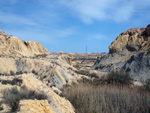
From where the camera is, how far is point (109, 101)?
27.0 ft

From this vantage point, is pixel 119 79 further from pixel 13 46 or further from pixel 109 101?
pixel 13 46

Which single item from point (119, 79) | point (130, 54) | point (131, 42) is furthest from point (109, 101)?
point (131, 42)

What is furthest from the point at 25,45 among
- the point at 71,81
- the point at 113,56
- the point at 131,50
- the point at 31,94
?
the point at 31,94

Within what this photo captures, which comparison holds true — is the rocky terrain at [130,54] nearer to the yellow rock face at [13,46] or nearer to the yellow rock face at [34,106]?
the yellow rock face at [13,46]

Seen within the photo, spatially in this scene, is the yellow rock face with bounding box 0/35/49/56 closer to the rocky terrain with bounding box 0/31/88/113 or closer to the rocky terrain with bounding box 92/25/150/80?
the rocky terrain with bounding box 0/31/88/113

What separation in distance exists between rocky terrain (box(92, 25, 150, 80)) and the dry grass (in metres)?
16.8

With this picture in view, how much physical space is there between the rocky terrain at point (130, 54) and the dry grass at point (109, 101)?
1679 cm

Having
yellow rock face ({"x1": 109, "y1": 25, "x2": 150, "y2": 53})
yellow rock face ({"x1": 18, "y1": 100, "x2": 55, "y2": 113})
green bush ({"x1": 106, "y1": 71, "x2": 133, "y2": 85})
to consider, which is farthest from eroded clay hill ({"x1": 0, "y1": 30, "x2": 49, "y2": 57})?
yellow rock face ({"x1": 18, "y1": 100, "x2": 55, "y2": 113})

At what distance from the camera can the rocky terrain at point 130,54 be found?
2577 centimetres

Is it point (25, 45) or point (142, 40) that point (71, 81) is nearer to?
point (142, 40)

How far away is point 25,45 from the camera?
4772cm

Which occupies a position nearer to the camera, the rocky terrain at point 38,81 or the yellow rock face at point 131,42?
the rocky terrain at point 38,81

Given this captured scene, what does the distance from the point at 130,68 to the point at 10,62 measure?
652 inches

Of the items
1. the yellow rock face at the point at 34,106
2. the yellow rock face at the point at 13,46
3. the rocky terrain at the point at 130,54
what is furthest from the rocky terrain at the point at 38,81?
the rocky terrain at the point at 130,54
